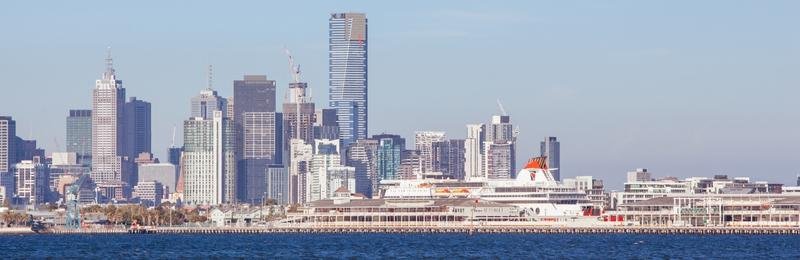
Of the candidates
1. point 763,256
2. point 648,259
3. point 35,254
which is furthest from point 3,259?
point 763,256

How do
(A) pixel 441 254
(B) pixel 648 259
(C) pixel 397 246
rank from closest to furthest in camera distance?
(B) pixel 648 259 < (A) pixel 441 254 < (C) pixel 397 246

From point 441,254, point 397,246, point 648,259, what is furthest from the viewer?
point 397,246

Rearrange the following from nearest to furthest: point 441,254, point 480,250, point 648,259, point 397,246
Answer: point 648,259
point 441,254
point 480,250
point 397,246

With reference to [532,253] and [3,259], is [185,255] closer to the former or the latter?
[3,259]

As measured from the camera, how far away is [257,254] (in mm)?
166875

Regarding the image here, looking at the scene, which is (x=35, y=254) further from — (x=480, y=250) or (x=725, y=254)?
(x=725, y=254)

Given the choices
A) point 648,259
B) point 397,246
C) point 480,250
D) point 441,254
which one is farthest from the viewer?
point 397,246

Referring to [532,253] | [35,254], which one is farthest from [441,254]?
[35,254]

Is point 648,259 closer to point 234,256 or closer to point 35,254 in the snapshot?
point 234,256

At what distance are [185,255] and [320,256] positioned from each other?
11380mm

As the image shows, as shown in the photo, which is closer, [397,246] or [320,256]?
[320,256]

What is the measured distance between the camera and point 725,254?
167 m

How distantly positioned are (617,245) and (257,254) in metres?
39.5

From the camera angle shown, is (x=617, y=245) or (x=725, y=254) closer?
(x=725, y=254)
